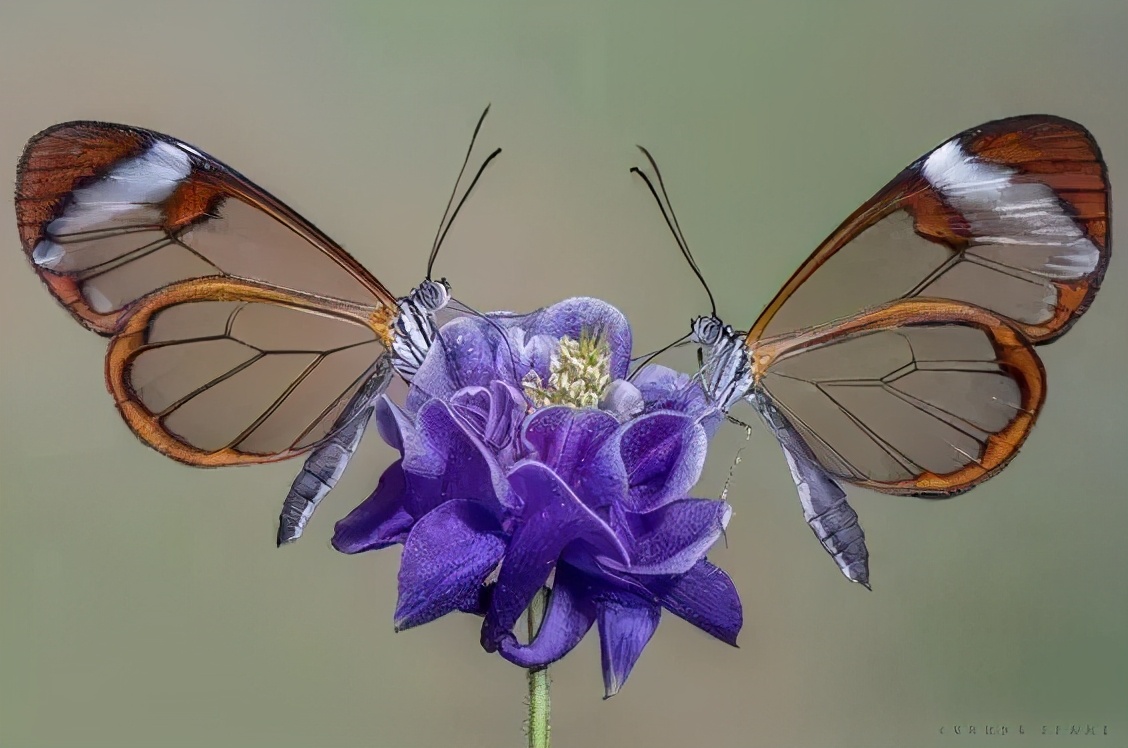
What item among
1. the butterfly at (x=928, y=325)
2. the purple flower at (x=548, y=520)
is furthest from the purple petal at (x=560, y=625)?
the butterfly at (x=928, y=325)

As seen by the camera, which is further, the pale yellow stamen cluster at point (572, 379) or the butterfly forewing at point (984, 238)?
the butterfly forewing at point (984, 238)

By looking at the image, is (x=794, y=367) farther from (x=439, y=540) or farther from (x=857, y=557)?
(x=439, y=540)

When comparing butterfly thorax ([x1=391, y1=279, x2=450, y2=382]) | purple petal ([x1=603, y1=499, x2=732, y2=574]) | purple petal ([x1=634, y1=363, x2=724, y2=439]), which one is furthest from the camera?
butterfly thorax ([x1=391, y1=279, x2=450, y2=382])

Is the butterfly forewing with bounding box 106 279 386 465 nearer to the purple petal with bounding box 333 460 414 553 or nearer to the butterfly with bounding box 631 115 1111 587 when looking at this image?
the purple petal with bounding box 333 460 414 553

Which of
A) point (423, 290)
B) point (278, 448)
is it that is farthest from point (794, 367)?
point (278, 448)

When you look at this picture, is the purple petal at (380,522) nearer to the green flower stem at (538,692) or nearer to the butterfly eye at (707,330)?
the green flower stem at (538,692)

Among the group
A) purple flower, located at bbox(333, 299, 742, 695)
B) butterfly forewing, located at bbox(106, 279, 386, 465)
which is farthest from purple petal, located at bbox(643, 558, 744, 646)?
butterfly forewing, located at bbox(106, 279, 386, 465)

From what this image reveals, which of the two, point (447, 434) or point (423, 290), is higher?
point (423, 290)
